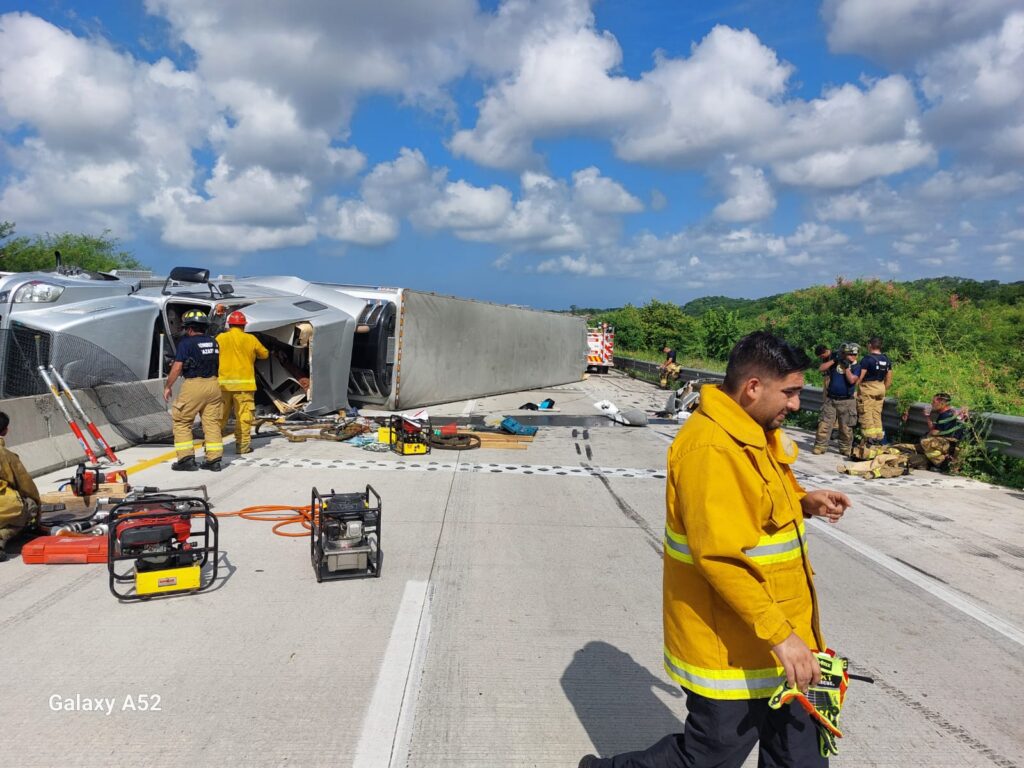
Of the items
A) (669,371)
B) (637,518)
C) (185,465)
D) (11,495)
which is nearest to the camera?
(11,495)

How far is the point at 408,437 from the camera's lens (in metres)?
10.1

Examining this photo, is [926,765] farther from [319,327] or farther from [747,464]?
[319,327]

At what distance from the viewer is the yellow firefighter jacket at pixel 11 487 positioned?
16.3ft

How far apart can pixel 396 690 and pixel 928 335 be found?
2049 centimetres

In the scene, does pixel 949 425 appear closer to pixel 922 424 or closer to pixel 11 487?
pixel 922 424

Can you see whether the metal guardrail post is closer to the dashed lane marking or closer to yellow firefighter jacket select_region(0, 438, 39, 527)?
the dashed lane marking

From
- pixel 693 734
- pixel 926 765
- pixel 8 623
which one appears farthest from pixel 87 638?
pixel 926 765

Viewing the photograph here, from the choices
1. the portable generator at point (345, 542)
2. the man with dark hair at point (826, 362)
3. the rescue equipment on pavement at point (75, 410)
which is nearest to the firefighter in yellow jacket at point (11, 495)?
the portable generator at point (345, 542)

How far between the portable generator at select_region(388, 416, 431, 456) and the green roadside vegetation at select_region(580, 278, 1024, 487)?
320 inches

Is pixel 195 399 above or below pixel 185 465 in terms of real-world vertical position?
above

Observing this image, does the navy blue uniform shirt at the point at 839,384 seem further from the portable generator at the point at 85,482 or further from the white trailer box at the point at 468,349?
the portable generator at the point at 85,482

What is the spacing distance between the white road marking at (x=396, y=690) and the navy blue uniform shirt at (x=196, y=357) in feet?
17.5

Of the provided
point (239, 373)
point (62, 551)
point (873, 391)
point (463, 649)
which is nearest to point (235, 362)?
point (239, 373)

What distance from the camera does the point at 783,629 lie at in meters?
2.01
